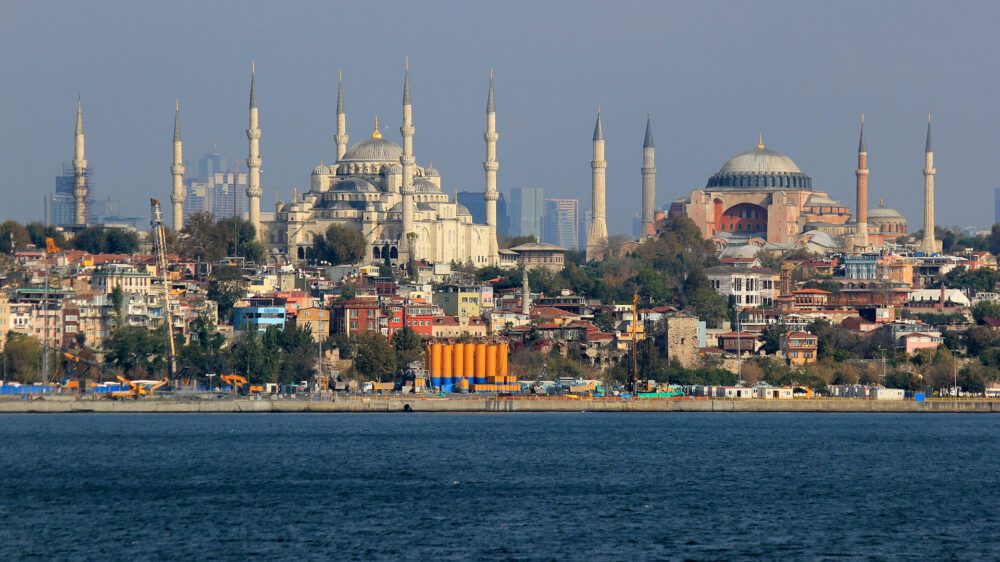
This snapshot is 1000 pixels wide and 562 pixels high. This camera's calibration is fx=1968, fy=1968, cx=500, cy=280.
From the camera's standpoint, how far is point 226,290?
71.0 m

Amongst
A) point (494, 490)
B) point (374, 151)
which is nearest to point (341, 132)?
point (374, 151)

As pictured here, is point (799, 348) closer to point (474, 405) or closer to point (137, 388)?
point (474, 405)

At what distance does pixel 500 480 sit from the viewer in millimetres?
35656

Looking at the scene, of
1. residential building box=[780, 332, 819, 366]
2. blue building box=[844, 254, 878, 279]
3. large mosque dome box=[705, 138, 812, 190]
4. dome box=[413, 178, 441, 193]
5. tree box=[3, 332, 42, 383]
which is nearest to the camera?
tree box=[3, 332, 42, 383]

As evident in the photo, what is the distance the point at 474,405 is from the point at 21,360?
1459cm

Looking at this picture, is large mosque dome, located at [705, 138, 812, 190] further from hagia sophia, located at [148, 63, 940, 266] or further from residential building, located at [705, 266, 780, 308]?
residential building, located at [705, 266, 780, 308]

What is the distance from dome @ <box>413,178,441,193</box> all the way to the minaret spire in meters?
4.06

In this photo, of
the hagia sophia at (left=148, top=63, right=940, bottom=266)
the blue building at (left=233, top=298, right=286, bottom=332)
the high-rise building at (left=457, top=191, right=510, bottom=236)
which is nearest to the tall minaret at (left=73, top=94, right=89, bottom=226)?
the hagia sophia at (left=148, top=63, right=940, bottom=266)

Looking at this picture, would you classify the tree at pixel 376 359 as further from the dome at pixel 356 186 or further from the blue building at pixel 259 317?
the dome at pixel 356 186

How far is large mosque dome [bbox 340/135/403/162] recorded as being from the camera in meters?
92.4

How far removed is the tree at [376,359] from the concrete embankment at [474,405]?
3522 mm

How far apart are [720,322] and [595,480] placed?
3498 cm

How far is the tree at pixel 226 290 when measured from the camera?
70250 millimetres

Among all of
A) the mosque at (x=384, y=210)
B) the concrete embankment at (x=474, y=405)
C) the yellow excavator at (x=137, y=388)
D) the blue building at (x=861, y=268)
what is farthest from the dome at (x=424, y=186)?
the concrete embankment at (x=474, y=405)
